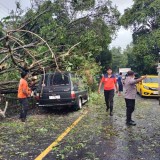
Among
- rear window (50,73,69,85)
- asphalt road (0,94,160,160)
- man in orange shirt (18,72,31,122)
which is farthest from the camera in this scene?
rear window (50,73,69,85)

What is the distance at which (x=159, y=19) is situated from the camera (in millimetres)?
45000

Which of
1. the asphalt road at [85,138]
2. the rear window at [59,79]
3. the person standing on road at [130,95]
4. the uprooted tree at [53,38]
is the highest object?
the uprooted tree at [53,38]

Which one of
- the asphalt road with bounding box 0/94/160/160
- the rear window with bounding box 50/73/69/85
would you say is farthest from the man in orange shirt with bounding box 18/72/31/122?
the rear window with bounding box 50/73/69/85

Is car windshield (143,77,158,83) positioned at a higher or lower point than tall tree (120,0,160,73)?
lower

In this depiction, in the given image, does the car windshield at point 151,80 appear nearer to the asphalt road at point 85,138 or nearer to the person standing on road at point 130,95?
the asphalt road at point 85,138

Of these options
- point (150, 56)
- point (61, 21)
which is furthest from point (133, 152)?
point (150, 56)

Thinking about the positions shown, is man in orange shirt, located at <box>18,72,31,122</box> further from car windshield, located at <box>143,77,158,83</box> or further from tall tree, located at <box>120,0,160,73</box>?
tall tree, located at <box>120,0,160,73</box>

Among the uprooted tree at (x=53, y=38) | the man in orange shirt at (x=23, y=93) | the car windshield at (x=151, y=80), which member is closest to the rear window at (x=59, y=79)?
the uprooted tree at (x=53, y=38)

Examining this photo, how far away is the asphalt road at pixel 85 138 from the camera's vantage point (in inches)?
258

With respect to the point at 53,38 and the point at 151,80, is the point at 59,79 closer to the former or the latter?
the point at 53,38

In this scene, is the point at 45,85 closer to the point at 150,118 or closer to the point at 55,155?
the point at 150,118

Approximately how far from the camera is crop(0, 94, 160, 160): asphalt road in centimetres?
655

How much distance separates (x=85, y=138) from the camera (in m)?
8.10

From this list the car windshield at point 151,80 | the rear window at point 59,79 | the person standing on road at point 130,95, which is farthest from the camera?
the car windshield at point 151,80
